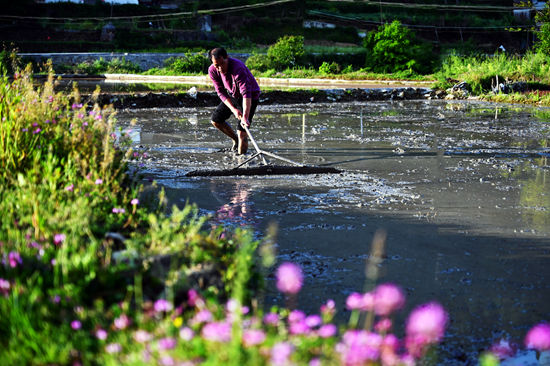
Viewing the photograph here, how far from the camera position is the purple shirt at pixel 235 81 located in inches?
362

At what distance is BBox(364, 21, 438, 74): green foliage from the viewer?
37625 mm

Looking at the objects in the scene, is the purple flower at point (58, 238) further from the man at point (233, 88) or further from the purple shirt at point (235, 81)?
the purple shirt at point (235, 81)

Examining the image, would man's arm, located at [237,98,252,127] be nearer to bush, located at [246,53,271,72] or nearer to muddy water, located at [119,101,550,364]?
muddy water, located at [119,101,550,364]

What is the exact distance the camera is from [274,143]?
11641mm

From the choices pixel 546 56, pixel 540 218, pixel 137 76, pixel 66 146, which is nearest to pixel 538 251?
pixel 540 218

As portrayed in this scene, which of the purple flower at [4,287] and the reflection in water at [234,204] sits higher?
the purple flower at [4,287]

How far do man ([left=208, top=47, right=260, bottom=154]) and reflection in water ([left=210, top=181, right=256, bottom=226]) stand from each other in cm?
151

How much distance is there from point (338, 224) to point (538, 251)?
174 centimetres

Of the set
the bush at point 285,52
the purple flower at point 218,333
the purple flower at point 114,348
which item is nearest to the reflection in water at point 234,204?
the purple flower at point 114,348

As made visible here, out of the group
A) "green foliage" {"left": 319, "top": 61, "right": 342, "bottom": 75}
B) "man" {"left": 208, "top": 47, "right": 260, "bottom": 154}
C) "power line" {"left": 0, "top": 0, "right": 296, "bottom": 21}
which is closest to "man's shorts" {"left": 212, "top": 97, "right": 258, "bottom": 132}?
"man" {"left": 208, "top": 47, "right": 260, "bottom": 154}

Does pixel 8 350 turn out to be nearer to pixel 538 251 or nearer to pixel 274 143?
pixel 538 251

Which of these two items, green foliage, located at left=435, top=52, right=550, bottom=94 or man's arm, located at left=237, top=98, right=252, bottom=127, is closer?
man's arm, located at left=237, top=98, right=252, bottom=127

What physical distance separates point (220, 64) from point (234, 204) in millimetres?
2914

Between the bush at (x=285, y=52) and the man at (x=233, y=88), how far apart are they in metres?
30.8
